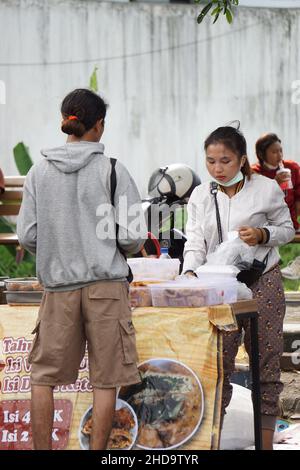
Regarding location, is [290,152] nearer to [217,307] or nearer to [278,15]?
[278,15]

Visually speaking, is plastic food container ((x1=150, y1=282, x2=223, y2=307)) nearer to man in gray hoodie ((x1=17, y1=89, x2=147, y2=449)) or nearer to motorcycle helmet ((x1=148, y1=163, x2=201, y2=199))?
man in gray hoodie ((x1=17, y1=89, x2=147, y2=449))

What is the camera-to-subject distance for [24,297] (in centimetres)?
497

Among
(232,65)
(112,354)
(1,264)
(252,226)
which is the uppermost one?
(232,65)

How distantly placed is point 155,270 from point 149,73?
7888 mm

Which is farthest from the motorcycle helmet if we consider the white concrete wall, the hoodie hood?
the white concrete wall

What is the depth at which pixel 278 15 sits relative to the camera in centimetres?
1276

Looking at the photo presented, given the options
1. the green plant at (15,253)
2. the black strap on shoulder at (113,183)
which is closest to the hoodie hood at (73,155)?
the black strap on shoulder at (113,183)

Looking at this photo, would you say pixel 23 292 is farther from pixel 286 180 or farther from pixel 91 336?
pixel 286 180

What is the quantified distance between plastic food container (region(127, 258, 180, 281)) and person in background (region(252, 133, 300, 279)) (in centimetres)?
380

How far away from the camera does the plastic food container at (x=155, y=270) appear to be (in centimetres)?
502

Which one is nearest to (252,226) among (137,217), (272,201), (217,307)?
(272,201)

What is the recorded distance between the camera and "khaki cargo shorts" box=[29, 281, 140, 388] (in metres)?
4.22

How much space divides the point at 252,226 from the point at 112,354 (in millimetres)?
1240

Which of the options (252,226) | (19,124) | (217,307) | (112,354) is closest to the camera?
(112,354)
